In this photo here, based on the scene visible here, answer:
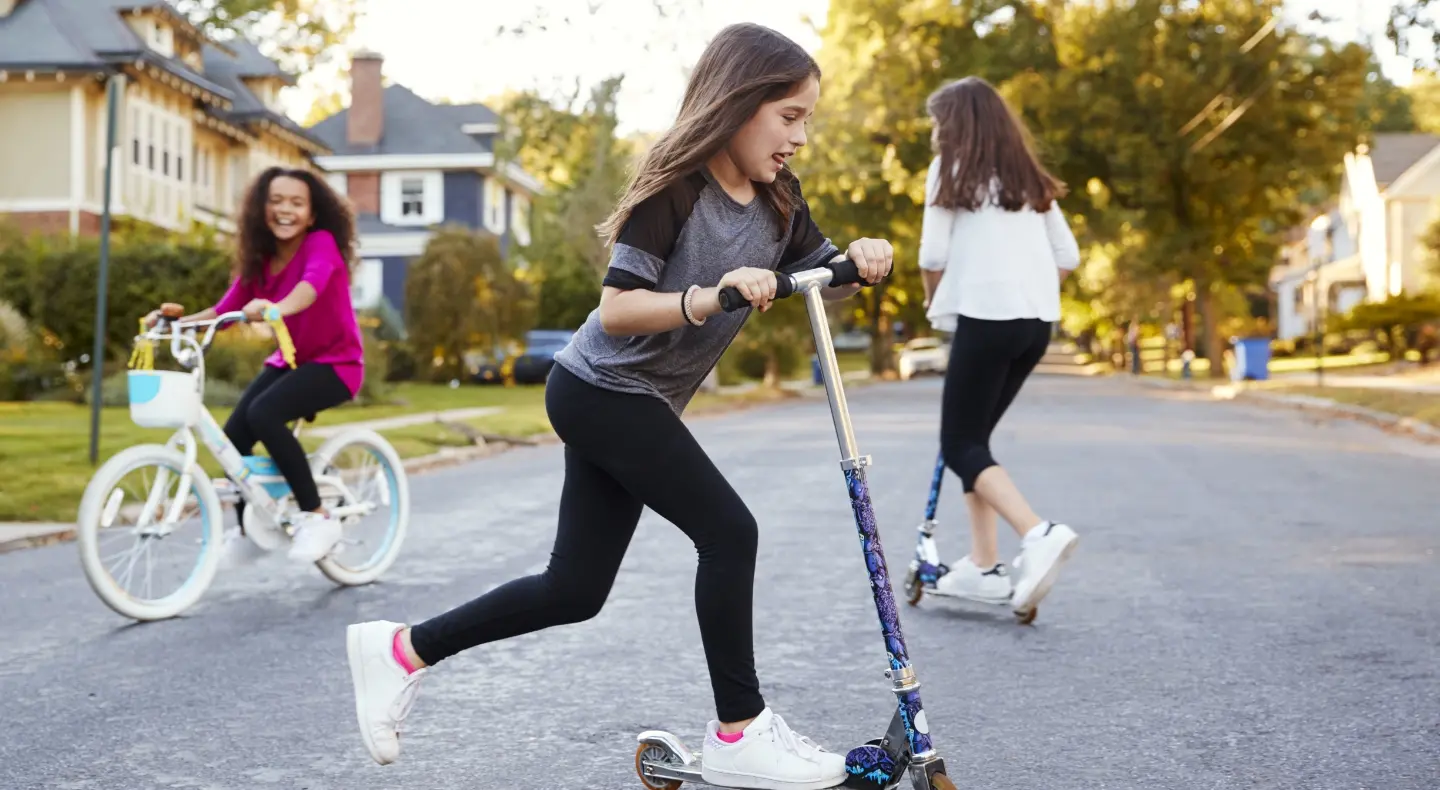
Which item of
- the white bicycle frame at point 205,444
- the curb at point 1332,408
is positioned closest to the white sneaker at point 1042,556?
the white bicycle frame at point 205,444

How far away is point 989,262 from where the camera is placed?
6418 mm

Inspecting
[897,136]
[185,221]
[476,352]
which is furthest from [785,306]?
[185,221]

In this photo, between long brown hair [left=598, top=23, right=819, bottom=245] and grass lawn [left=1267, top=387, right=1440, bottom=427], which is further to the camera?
grass lawn [left=1267, top=387, right=1440, bottom=427]

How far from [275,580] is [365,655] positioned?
4212 millimetres

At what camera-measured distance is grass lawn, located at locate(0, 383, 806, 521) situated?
37.8 feet

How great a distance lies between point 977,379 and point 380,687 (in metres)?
3.04

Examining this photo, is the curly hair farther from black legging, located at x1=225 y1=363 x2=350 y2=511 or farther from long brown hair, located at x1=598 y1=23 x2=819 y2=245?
long brown hair, located at x1=598 y1=23 x2=819 y2=245

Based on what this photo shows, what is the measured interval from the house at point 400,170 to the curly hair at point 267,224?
1725 inches

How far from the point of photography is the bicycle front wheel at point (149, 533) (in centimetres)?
645

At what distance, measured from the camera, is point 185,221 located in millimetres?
Answer: 34844

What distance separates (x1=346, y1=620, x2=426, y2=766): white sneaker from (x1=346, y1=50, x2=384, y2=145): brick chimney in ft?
167

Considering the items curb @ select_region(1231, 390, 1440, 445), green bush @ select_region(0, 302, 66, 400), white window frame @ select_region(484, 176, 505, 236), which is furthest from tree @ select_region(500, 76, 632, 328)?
white window frame @ select_region(484, 176, 505, 236)

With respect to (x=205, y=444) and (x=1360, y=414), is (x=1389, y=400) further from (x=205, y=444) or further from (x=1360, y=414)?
(x=205, y=444)

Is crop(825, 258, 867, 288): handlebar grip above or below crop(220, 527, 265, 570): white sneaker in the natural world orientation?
above
